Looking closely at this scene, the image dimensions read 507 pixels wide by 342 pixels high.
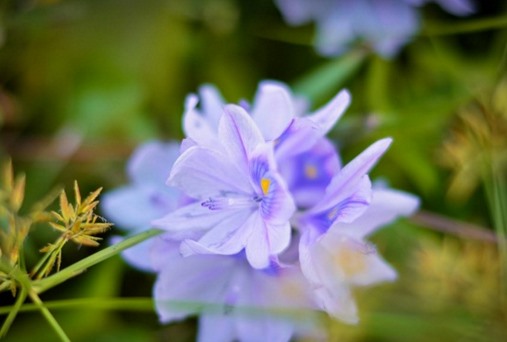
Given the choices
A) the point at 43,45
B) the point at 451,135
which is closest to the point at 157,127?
the point at 43,45

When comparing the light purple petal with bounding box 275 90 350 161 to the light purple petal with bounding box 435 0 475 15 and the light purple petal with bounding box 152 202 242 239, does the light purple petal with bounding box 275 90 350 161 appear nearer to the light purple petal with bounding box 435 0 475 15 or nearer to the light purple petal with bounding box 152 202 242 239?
the light purple petal with bounding box 152 202 242 239

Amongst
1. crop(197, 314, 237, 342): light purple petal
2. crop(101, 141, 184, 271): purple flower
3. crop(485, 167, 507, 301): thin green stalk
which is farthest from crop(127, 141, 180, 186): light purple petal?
crop(485, 167, 507, 301): thin green stalk

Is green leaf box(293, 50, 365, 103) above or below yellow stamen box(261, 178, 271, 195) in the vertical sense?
below

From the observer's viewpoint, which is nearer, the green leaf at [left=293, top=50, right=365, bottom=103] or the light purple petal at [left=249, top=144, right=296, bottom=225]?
the light purple petal at [left=249, top=144, right=296, bottom=225]

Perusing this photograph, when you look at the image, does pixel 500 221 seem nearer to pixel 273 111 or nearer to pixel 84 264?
pixel 273 111

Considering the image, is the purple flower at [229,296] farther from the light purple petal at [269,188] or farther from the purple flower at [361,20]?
the purple flower at [361,20]

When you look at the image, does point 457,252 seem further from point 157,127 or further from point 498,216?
point 157,127
